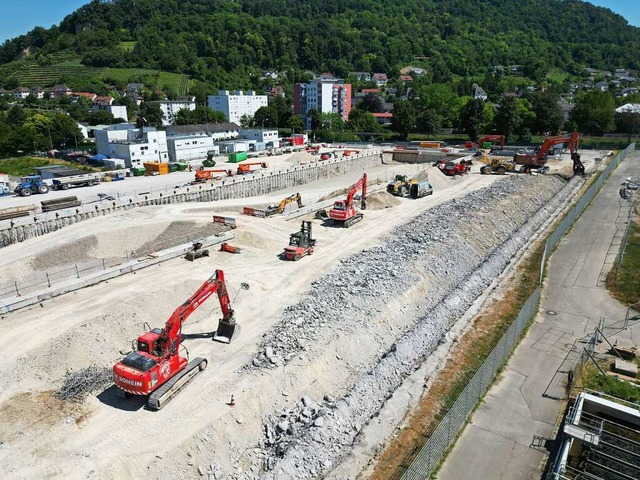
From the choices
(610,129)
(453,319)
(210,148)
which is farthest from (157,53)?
(453,319)

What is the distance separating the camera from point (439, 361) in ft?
58.2

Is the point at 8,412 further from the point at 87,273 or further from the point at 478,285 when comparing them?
Answer: the point at 478,285

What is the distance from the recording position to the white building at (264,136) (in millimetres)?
75500

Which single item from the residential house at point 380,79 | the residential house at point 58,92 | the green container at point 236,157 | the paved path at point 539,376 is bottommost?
the paved path at point 539,376

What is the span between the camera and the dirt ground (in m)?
12.9

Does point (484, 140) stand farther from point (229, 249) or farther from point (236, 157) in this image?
point (229, 249)

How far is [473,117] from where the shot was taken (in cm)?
8062

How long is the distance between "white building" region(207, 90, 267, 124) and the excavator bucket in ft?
309

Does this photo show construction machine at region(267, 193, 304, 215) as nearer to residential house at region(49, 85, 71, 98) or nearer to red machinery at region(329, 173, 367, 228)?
red machinery at region(329, 173, 367, 228)

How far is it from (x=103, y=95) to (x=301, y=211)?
114 meters

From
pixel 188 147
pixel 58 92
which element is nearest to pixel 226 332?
pixel 188 147

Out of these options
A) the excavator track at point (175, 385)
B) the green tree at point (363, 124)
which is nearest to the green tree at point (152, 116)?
the green tree at point (363, 124)

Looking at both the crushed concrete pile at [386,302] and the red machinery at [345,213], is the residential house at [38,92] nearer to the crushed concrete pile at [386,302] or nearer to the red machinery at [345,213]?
Result: the red machinery at [345,213]

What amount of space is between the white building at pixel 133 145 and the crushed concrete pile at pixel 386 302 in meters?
39.7
